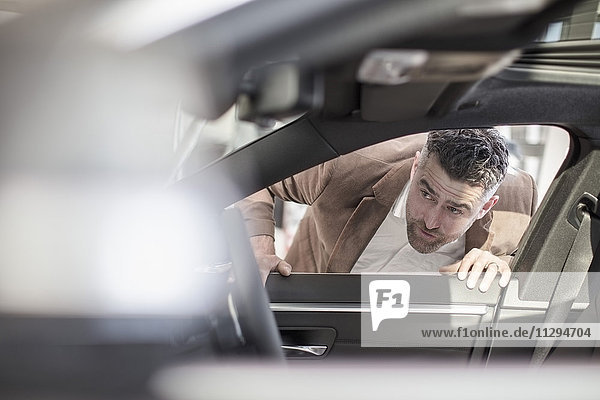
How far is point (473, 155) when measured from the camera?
1936 millimetres

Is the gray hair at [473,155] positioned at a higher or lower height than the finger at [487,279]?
higher

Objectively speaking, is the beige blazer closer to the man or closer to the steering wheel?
the man

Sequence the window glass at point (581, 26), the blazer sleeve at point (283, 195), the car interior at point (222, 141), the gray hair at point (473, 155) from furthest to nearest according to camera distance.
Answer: the gray hair at point (473, 155) < the blazer sleeve at point (283, 195) < the window glass at point (581, 26) < the car interior at point (222, 141)

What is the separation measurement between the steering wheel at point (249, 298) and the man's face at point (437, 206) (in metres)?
0.86

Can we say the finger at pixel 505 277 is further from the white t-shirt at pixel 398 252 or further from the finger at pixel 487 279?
the white t-shirt at pixel 398 252

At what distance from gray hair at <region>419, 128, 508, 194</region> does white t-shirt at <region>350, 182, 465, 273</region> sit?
162mm

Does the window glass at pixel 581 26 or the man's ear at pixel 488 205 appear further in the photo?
the man's ear at pixel 488 205

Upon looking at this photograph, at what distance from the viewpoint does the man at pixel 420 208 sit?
1.93m

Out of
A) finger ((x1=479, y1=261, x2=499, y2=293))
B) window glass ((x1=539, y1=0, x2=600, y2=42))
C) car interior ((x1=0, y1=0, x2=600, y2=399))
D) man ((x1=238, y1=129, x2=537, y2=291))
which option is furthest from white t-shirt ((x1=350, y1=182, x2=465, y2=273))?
window glass ((x1=539, y1=0, x2=600, y2=42))

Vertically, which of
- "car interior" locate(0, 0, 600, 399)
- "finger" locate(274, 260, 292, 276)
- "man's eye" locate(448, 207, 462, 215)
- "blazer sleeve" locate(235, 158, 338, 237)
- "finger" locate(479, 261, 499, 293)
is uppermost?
"car interior" locate(0, 0, 600, 399)

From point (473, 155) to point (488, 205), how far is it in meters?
0.20

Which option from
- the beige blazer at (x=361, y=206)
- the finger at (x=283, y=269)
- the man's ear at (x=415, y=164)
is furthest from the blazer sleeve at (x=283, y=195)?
the man's ear at (x=415, y=164)

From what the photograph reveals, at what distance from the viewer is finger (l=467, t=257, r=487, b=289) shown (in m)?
1.92

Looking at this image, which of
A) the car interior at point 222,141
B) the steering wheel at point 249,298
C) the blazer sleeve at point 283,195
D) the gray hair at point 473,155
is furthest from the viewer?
the gray hair at point 473,155
